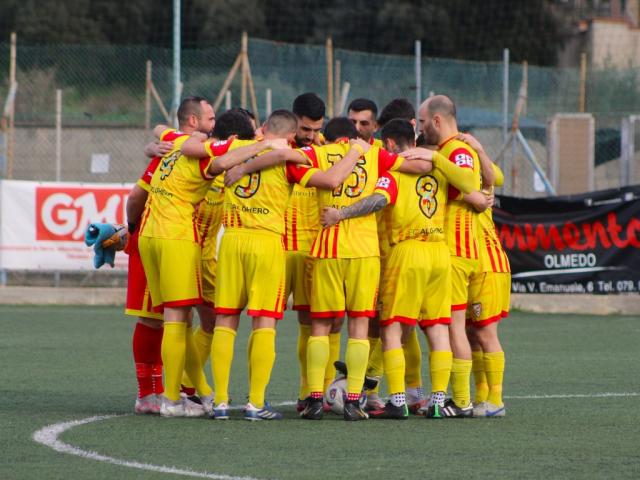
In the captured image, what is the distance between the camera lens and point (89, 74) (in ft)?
81.4

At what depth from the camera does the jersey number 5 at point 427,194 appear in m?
8.79

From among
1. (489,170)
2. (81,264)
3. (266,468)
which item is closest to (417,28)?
(81,264)

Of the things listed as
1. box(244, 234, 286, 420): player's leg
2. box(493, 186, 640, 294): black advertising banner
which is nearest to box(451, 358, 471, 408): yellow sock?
box(244, 234, 286, 420): player's leg

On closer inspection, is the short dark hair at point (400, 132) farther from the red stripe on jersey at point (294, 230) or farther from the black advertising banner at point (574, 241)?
the black advertising banner at point (574, 241)

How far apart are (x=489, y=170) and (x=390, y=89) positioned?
14.0 metres

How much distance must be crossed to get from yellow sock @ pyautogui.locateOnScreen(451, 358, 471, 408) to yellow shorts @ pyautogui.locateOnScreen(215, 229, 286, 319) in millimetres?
1274

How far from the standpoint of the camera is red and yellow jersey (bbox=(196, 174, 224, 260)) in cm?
920

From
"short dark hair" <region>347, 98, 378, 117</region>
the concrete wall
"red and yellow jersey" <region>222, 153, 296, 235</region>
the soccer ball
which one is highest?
the concrete wall

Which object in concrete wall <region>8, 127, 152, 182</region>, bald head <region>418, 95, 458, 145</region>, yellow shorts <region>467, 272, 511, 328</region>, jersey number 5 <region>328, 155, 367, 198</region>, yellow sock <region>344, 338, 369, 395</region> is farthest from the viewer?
concrete wall <region>8, 127, 152, 182</region>

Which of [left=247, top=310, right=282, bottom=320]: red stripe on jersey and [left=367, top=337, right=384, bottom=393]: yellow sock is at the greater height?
[left=247, top=310, right=282, bottom=320]: red stripe on jersey

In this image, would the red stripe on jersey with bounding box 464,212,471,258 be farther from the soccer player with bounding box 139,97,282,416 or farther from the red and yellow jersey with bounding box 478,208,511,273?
the soccer player with bounding box 139,97,282,416

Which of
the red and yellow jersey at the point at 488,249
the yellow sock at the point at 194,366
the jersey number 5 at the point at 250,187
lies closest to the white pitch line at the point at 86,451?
the yellow sock at the point at 194,366

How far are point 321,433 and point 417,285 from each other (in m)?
1.30

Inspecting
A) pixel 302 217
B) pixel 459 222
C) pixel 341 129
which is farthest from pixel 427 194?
pixel 302 217
